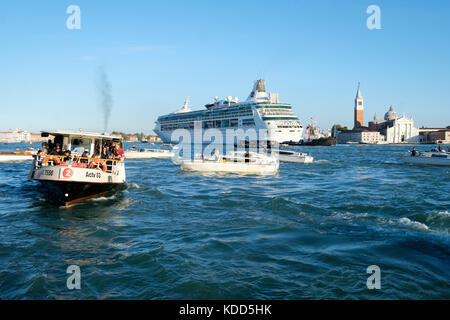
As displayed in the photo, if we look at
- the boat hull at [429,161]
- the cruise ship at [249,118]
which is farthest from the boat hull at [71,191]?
the cruise ship at [249,118]

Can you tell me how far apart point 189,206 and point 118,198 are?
3712mm

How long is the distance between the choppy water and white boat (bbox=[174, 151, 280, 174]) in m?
10.7

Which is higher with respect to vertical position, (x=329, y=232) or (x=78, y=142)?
(x=78, y=142)

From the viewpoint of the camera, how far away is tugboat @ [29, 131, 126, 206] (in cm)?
1302

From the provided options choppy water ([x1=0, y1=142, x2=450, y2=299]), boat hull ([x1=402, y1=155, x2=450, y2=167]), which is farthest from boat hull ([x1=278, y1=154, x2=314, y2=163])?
choppy water ([x1=0, y1=142, x2=450, y2=299])

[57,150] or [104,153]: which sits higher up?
[57,150]

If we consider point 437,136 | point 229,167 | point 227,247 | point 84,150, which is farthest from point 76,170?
point 437,136

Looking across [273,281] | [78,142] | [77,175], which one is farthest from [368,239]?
[78,142]

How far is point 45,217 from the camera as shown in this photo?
11.9 metres

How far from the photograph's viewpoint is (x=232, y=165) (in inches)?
1051

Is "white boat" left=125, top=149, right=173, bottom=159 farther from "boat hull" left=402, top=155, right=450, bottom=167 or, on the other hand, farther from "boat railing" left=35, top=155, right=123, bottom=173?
Answer: "boat railing" left=35, top=155, right=123, bottom=173

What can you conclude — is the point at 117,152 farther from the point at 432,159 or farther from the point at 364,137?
the point at 364,137

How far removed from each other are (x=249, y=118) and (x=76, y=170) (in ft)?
241

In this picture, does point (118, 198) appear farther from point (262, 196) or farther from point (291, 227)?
point (291, 227)
